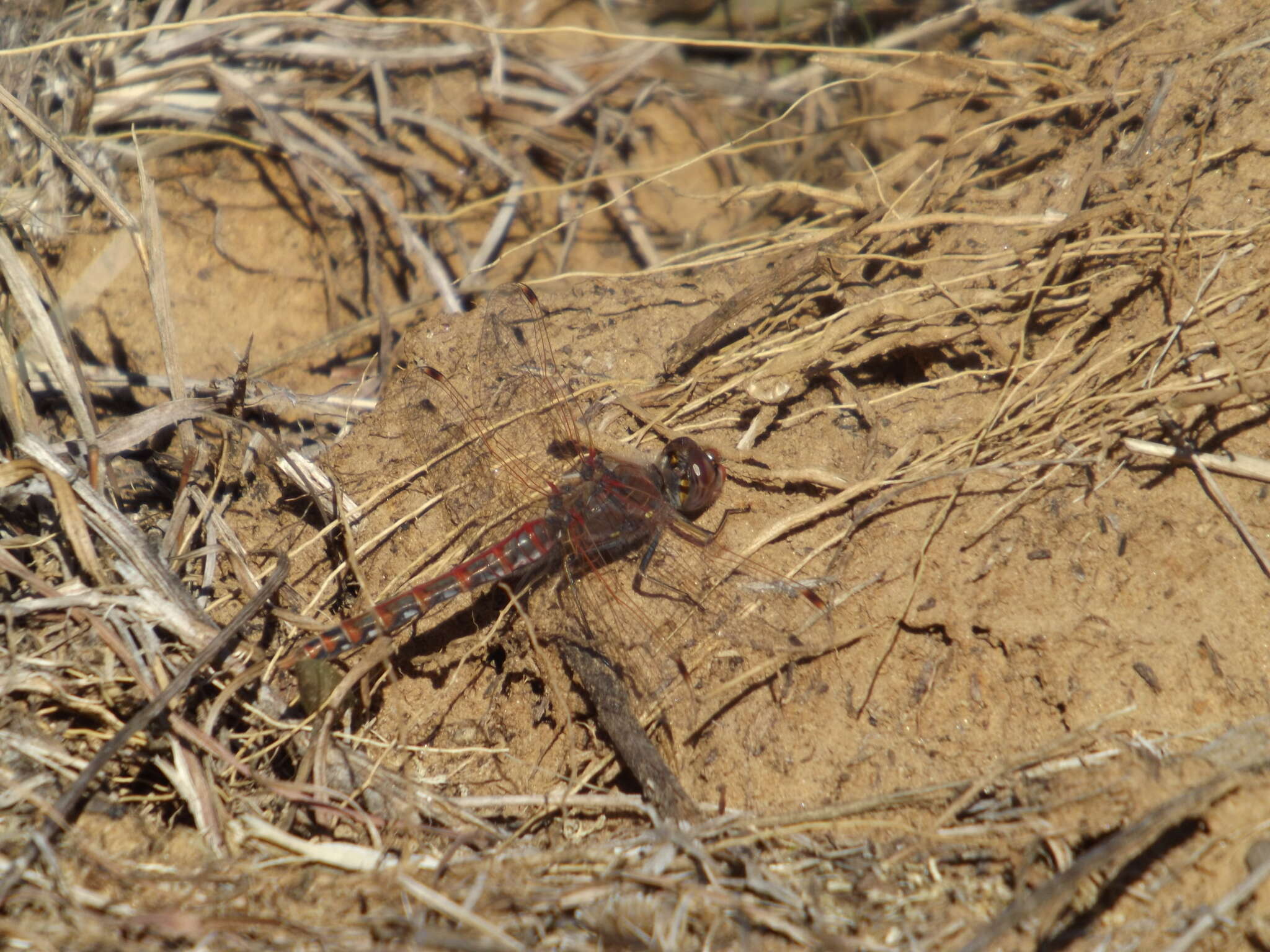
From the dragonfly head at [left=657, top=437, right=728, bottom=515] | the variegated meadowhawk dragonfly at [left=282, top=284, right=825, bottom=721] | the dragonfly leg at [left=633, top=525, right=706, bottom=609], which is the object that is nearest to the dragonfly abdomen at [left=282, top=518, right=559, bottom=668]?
the variegated meadowhawk dragonfly at [left=282, top=284, right=825, bottom=721]

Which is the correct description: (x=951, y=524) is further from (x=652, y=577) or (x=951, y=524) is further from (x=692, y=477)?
(x=652, y=577)

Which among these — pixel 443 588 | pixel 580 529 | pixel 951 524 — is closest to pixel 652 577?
pixel 580 529

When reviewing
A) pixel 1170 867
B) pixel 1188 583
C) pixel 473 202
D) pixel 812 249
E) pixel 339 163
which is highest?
pixel 339 163

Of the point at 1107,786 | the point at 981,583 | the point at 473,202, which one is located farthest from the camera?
the point at 473,202

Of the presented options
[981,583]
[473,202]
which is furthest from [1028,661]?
[473,202]

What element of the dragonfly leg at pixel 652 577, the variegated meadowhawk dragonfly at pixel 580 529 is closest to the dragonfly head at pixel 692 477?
the variegated meadowhawk dragonfly at pixel 580 529

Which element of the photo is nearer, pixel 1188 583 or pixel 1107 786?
pixel 1107 786

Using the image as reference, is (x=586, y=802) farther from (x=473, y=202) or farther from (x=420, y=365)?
(x=473, y=202)
